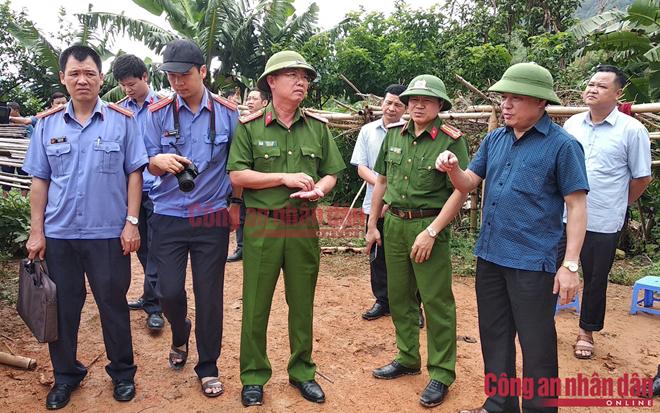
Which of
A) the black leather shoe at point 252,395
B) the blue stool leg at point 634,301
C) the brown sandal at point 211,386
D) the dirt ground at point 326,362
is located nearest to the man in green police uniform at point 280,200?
the black leather shoe at point 252,395

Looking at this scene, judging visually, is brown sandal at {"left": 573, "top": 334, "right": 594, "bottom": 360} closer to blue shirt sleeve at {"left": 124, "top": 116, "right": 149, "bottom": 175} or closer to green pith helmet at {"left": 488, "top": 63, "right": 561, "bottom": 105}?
green pith helmet at {"left": 488, "top": 63, "right": 561, "bottom": 105}

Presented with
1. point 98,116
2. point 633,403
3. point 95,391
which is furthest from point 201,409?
point 633,403

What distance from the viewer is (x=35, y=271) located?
287 centimetres

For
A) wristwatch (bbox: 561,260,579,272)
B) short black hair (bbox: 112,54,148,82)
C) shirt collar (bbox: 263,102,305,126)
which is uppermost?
short black hair (bbox: 112,54,148,82)

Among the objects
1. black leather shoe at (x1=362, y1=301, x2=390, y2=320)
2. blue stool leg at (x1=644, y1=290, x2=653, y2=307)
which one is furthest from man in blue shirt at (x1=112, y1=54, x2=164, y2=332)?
blue stool leg at (x1=644, y1=290, x2=653, y2=307)

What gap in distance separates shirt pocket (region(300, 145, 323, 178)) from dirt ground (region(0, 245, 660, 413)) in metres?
1.42

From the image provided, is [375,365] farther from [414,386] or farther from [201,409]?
[201,409]

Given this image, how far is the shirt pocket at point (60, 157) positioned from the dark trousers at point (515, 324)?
7.89 feet

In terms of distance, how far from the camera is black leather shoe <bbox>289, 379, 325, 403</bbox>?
303cm

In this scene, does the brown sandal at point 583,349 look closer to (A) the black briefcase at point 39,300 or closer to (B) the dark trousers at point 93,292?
(B) the dark trousers at point 93,292

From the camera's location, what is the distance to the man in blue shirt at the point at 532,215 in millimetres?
2336

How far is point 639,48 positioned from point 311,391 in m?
8.49

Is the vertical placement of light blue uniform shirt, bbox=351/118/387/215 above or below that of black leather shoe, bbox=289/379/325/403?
above

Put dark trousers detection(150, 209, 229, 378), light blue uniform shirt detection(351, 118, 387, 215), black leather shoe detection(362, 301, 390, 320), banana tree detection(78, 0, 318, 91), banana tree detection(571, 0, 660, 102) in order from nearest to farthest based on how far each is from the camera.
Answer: dark trousers detection(150, 209, 229, 378) → black leather shoe detection(362, 301, 390, 320) → light blue uniform shirt detection(351, 118, 387, 215) → banana tree detection(571, 0, 660, 102) → banana tree detection(78, 0, 318, 91)
